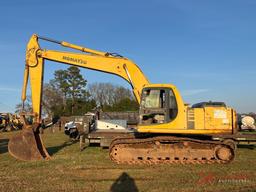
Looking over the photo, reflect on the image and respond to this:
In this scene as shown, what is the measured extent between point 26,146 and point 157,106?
5.39 m

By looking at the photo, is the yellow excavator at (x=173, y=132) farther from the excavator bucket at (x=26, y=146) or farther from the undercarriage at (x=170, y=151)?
the excavator bucket at (x=26, y=146)

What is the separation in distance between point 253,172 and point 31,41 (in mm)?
10178

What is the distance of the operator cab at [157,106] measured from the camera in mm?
12758

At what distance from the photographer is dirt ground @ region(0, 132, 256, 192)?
875 centimetres

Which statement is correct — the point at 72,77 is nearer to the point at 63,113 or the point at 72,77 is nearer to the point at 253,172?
the point at 63,113

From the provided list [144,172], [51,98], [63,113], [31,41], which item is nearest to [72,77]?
[51,98]

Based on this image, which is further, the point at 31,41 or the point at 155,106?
the point at 31,41

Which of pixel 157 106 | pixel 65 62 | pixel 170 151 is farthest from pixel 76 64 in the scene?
pixel 170 151

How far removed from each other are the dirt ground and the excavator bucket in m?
0.36

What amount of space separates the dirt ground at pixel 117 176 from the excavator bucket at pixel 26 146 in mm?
356

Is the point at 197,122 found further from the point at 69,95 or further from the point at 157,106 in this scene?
the point at 69,95

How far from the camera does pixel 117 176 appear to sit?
10219 millimetres

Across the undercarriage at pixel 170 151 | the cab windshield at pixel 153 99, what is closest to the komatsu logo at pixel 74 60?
the cab windshield at pixel 153 99

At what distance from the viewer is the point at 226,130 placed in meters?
12.9
